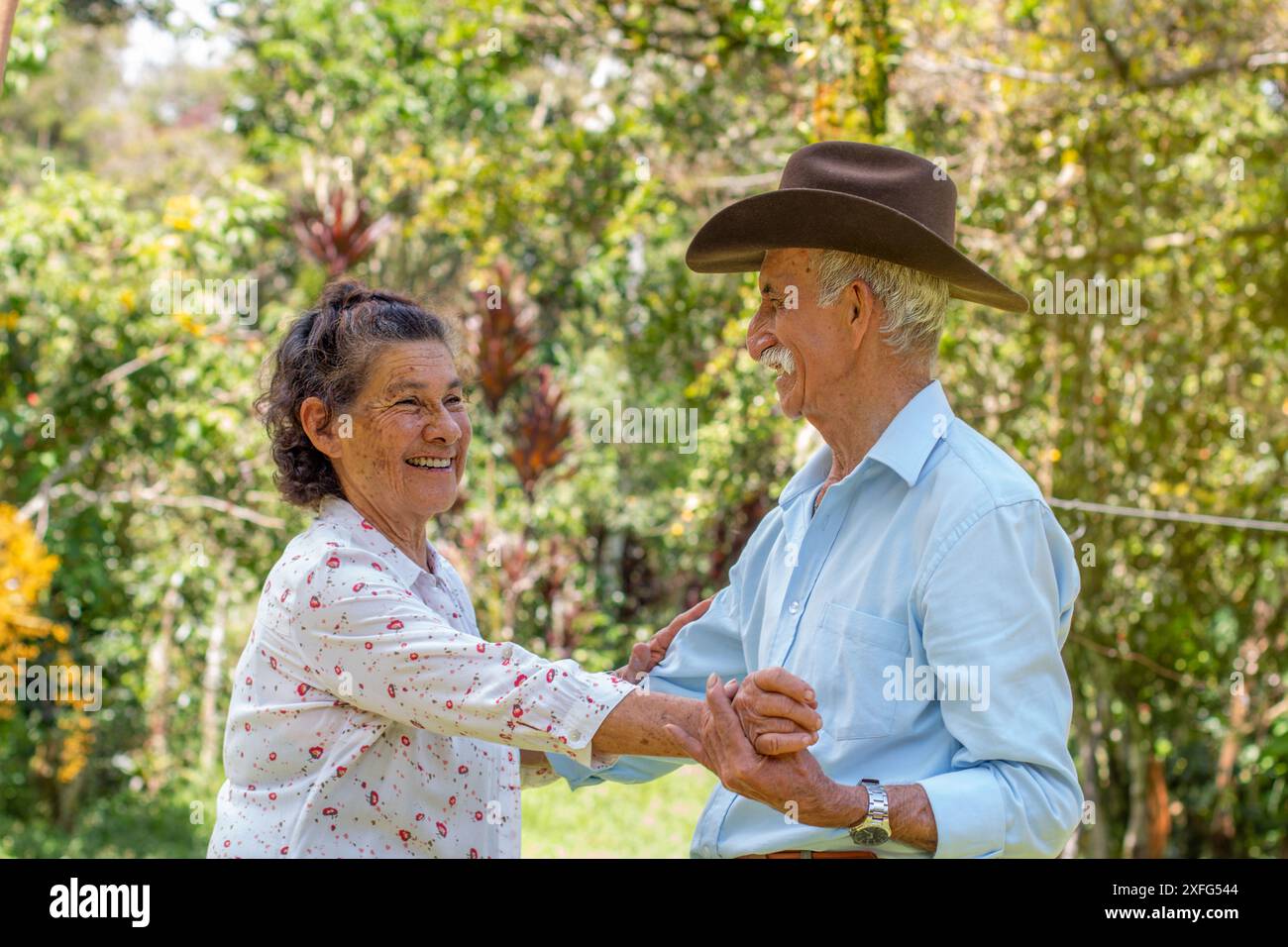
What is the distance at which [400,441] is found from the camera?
2.17 meters

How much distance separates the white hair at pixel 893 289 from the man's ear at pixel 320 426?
0.82 m

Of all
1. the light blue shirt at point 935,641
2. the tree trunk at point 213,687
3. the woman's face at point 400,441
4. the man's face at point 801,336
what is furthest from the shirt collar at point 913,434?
the tree trunk at point 213,687

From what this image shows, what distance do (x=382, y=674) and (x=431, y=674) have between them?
74mm

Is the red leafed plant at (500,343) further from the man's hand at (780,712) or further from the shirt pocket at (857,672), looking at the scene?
the man's hand at (780,712)

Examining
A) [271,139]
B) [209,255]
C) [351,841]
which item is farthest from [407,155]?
[351,841]

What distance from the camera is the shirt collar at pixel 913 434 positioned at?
75.6 inches

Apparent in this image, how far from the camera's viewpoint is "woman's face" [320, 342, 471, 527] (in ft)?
7.13

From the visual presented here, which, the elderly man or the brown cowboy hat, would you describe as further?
the brown cowboy hat

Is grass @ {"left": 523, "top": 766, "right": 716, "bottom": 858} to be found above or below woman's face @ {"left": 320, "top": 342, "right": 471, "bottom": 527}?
below

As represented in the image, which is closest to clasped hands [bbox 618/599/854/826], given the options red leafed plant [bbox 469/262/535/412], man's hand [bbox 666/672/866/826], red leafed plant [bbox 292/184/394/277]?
man's hand [bbox 666/672/866/826]

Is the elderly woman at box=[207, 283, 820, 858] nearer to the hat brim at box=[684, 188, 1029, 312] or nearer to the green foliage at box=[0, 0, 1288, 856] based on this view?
the hat brim at box=[684, 188, 1029, 312]
